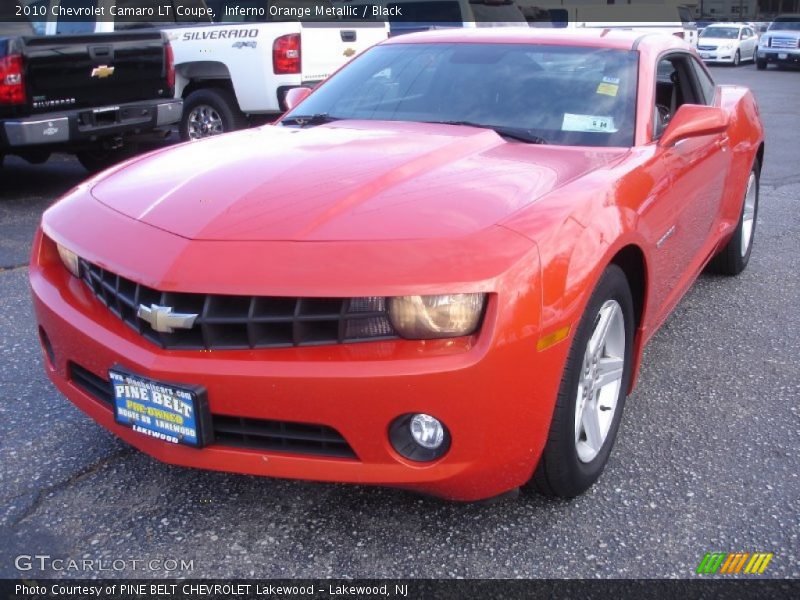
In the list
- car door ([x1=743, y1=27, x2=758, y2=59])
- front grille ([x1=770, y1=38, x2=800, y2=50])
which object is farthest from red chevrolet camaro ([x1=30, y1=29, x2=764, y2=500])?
car door ([x1=743, y1=27, x2=758, y2=59])

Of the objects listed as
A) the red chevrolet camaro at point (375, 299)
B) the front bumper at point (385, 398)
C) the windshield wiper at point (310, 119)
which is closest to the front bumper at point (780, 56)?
the red chevrolet camaro at point (375, 299)

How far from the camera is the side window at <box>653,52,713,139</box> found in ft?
13.8

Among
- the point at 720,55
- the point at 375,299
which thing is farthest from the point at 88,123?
the point at 720,55

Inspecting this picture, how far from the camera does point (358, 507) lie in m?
2.74

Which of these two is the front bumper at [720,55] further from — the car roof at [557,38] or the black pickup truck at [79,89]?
the car roof at [557,38]

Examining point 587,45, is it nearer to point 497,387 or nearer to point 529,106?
point 529,106

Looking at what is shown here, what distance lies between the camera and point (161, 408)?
2.36 meters

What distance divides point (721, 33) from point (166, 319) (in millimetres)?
31441

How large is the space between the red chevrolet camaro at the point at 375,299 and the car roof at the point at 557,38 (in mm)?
567

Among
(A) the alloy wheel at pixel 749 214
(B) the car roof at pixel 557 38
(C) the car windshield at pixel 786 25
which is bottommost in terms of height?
(A) the alloy wheel at pixel 749 214

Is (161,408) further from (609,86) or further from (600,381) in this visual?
(609,86)

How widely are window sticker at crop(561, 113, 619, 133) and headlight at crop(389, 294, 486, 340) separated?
1.42 metres

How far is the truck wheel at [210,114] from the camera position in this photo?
868 cm

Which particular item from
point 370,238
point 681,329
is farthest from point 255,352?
point 681,329
